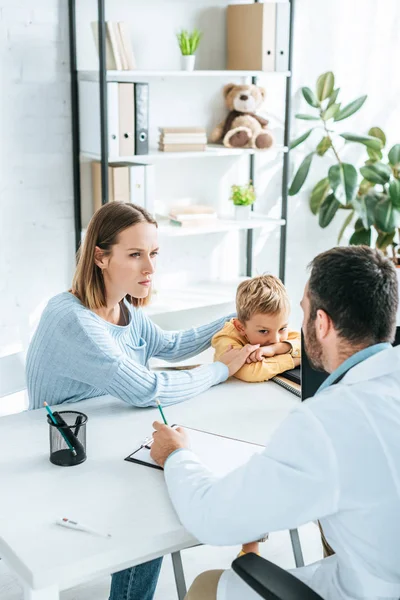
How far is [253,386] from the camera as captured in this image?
2230 millimetres

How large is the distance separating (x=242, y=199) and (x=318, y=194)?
482mm

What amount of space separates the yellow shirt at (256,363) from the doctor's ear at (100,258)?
1.45 ft

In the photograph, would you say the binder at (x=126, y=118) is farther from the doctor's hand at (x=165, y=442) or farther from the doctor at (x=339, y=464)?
the doctor at (x=339, y=464)

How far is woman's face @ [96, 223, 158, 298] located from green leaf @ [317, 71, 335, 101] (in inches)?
82.3

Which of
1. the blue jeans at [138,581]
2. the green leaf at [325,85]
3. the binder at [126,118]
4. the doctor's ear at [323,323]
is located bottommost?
the blue jeans at [138,581]

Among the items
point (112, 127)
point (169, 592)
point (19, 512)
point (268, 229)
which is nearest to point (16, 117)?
point (112, 127)

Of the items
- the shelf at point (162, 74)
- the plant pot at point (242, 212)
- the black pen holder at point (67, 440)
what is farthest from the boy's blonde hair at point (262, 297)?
the plant pot at point (242, 212)

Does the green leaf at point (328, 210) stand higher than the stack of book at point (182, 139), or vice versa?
the stack of book at point (182, 139)

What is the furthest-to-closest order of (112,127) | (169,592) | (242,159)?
1. (242,159)
2. (112,127)
3. (169,592)

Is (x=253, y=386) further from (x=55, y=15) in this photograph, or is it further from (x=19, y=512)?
(x=55, y=15)

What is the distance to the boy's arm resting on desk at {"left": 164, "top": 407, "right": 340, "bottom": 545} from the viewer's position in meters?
1.24

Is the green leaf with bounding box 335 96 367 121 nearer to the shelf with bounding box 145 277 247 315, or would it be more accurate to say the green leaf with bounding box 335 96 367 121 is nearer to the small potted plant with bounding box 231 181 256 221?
the small potted plant with bounding box 231 181 256 221

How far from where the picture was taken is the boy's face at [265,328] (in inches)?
90.1

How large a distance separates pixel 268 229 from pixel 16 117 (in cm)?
152
